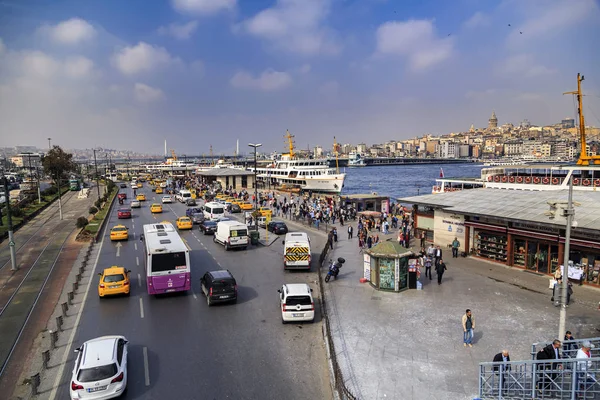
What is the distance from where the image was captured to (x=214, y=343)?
13250 millimetres

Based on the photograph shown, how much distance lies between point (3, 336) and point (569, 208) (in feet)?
58.5

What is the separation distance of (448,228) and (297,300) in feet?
48.2

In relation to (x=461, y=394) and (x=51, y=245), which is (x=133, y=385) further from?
(x=51, y=245)

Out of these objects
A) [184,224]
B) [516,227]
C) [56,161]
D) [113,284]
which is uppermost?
[56,161]

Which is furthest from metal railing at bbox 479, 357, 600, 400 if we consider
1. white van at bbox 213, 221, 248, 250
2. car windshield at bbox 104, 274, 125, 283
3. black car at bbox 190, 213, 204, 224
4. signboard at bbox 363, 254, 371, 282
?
black car at bbox 190, 213, 204, 224

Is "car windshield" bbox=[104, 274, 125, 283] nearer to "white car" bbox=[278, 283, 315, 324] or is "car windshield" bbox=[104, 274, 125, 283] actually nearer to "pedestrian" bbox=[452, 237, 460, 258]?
"white car" bbox=[278, 283, 315, 324]

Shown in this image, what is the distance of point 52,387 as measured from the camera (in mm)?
10820

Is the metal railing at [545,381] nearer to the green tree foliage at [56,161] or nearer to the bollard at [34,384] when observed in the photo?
the bollard at [34,384]

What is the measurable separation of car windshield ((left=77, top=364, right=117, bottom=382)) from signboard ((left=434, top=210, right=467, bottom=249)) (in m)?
20.5

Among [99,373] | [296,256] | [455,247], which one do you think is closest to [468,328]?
[99,373]

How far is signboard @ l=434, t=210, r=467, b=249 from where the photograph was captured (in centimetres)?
2528

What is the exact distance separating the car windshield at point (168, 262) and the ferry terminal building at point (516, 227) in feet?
48.7

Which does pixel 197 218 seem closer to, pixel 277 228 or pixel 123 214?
pixel 277 228

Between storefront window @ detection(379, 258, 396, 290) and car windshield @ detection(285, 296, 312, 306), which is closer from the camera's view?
car windshield @ detection(285, 296, 312, 306)
